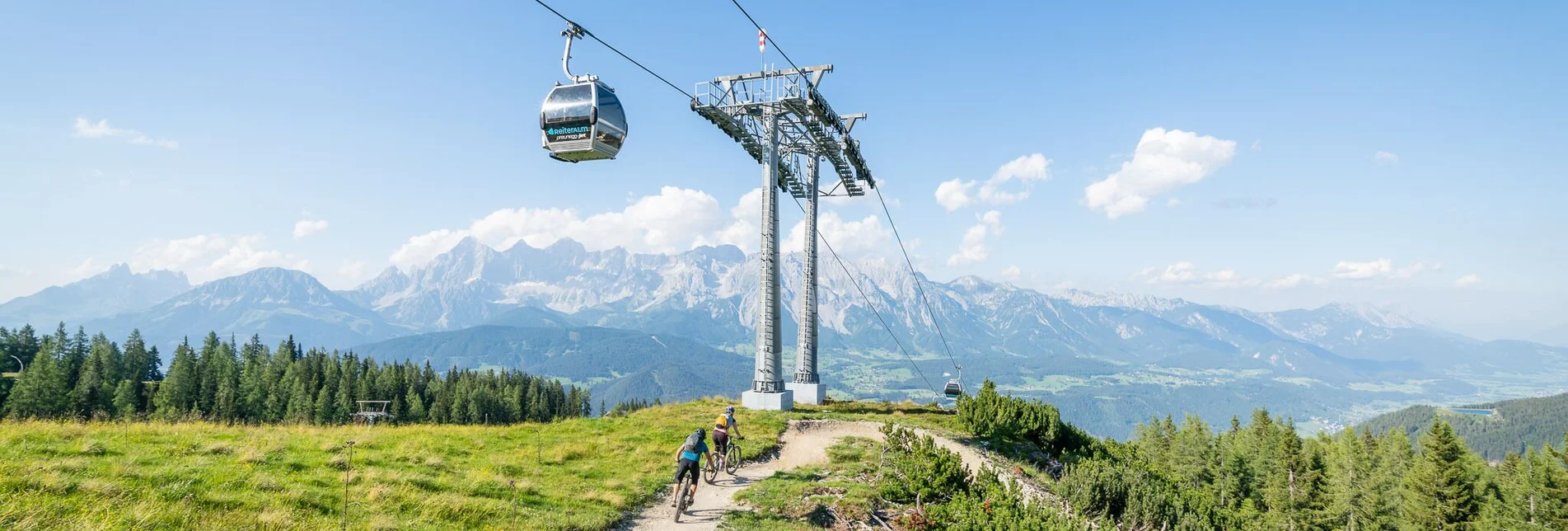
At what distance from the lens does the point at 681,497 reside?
14.8m

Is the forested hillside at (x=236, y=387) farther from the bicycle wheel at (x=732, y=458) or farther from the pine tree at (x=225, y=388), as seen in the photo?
the bicycle wheel at (x=732, y=458)

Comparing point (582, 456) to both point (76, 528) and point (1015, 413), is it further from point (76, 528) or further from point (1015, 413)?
point (1015, 413)

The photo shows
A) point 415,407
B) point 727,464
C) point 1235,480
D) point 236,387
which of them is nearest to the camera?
point 727,464

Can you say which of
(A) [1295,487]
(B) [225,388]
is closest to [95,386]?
(B) [225,388]

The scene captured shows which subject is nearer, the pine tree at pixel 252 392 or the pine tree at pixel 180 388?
the pine tree at pixel 180 388

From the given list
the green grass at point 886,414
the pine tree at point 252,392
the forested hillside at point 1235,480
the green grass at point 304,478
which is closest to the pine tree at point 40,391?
the pine tree at point 252,392

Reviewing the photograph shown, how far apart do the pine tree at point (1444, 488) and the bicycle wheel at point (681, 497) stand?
75.6 metres

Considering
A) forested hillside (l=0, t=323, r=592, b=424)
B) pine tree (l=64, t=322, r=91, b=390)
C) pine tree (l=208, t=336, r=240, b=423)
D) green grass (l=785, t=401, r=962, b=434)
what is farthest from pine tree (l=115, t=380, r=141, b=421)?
green grass (l=785, t=401, r=962, b=434)

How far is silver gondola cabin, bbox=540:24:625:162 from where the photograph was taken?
1505cm

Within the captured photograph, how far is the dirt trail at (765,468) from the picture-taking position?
1475cm

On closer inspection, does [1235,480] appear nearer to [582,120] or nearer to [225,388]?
[582,120]

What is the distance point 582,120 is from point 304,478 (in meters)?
9.72

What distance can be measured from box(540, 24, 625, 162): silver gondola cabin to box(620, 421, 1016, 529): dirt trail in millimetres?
8841

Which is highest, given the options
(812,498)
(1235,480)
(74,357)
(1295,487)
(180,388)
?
(812,498)
